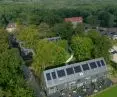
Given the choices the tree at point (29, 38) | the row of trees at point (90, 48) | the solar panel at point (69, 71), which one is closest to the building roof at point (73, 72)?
the solar panel at point (69, 71)

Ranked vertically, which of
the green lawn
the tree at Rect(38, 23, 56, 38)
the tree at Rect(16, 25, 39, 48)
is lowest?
the tree at Rect(38, 23, 56, 38)

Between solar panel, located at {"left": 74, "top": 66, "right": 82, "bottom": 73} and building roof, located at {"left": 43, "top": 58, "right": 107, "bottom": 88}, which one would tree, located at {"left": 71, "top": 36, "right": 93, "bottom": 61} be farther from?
solar panel, located at {"left": 74, "top": 66, "right": 82, "bottom": 73}

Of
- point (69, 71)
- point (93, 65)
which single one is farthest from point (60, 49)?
point (93, 65)

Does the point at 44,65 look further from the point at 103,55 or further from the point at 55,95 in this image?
the point at 103,55

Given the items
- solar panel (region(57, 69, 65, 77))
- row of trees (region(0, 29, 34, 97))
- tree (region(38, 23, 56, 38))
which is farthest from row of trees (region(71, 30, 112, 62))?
tree (region(38, 23, 56, 38))

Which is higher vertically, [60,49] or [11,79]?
[60,49]

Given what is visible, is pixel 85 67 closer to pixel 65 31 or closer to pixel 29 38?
pixel 29 38

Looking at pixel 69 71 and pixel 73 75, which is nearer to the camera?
pixel 73 75
